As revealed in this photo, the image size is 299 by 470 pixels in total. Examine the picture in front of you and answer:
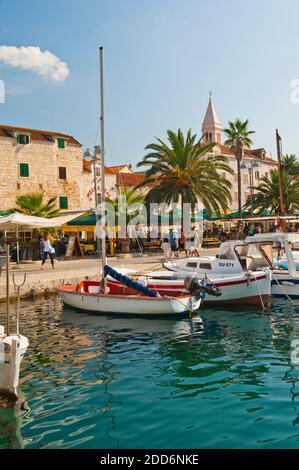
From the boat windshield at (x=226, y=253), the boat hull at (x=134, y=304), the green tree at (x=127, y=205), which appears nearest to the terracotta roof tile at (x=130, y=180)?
the green tree at (x=127, y=205)

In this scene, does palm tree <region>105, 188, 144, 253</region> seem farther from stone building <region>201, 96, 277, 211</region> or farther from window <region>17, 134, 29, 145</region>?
stone building <region>201, 96, 277, 211</region>

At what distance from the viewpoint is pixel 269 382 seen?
28.1ft

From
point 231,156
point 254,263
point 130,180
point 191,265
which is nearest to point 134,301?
point 191,265

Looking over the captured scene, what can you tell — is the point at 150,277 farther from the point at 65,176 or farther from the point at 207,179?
the point at 65,176

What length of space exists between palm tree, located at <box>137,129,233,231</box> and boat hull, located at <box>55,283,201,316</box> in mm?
16573

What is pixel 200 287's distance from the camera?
15.2 metres

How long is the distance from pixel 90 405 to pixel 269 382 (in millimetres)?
3381

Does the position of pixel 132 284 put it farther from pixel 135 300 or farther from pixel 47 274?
pixel 47 274

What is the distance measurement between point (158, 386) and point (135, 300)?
20.8 ft

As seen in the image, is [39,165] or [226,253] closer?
[226,253]

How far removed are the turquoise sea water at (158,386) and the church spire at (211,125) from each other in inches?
2264

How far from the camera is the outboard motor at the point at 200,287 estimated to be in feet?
49.4

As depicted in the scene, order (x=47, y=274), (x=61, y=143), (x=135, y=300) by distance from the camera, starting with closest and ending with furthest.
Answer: (x=135, y=300) → (x=47, y=274) → (x=61, y=143)
